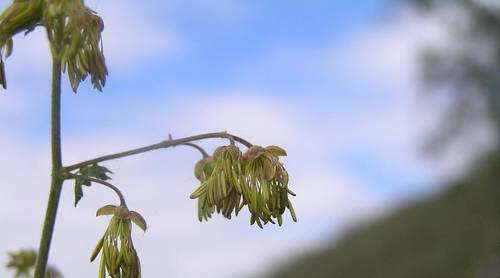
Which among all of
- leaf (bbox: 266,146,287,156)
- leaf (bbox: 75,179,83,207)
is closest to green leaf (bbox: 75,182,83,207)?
leaf (bbox: 75,179,83,207)

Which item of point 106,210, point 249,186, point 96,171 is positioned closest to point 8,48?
point 96,171

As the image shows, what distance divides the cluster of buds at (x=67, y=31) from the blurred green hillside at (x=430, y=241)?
2591 cm

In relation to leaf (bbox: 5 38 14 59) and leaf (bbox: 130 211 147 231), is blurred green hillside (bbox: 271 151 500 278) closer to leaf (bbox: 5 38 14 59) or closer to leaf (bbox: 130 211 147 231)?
leaf (bbox: 130 211 147 231)

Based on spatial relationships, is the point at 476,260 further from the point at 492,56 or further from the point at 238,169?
the point at 238,169

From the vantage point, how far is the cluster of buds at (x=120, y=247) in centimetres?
290

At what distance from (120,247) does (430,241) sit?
2953 centimetres

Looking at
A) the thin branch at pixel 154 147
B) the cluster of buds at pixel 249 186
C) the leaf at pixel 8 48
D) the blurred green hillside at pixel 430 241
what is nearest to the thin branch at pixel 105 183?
the thin branch at pixel 154 147

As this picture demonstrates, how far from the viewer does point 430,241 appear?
3167 cm

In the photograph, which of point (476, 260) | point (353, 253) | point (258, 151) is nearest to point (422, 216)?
point (353, 253)

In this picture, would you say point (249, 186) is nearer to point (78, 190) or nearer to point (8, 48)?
point (78, 190)

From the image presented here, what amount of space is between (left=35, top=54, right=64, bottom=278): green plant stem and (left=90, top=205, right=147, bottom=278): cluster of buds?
0.98 feet

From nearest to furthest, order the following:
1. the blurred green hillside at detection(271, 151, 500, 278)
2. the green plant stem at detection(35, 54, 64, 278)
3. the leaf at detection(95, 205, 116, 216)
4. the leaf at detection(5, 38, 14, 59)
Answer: the green plant stem at detection(35, 54, 64, 278) < the leaf at detection(5, 38, 14, 59) < the leaf at detection(95, 205, 116, 216) < the blurred green hillside at detection(271, 151, 500, 278)

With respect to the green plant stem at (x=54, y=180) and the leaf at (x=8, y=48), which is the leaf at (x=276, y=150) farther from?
the leaf at (x=8, y=48)

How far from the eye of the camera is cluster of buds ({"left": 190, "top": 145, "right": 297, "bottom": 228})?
2.95 m
